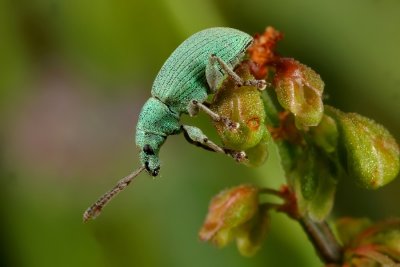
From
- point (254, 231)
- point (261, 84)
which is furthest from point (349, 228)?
point (261, 84)

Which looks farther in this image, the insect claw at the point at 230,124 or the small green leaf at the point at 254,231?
the small green leaf at the point at 254,231

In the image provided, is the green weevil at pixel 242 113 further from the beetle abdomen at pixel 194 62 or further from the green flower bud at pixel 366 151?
the green flower bud at pixel 366 151

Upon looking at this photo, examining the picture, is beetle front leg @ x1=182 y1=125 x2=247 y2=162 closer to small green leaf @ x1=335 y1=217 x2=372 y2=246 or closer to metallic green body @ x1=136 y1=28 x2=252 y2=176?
metallic green body @ x1=136 y1=28 x2=252 y2=176

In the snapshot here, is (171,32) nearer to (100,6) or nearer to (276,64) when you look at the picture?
(100,6)

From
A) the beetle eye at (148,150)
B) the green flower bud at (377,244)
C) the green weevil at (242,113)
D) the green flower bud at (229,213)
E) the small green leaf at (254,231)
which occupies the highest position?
the green weevil at (242,113)

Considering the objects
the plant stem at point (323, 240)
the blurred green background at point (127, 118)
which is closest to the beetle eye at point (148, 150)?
the plant stem at point (323, 240)

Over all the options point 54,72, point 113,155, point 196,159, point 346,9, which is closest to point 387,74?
point 346,9
